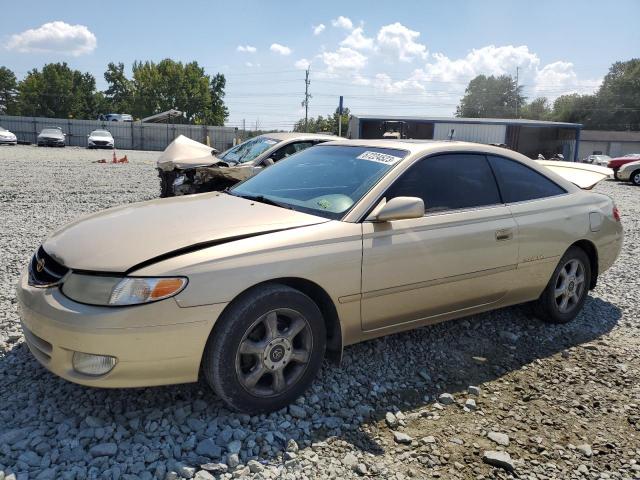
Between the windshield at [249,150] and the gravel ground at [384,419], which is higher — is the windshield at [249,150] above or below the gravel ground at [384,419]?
above

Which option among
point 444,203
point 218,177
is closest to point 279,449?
point 444,203

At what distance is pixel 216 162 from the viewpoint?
7.74m

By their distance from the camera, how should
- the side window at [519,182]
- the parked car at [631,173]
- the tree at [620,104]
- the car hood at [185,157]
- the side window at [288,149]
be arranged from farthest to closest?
the tree at [620,104], the parked car at [631,173], the side window at [288,149], the car hood at [185,157], the side window at [519,182]

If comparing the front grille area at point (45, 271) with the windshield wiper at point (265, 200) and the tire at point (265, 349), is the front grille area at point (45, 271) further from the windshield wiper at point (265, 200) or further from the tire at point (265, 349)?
the windshield wiper at point (265, 200)

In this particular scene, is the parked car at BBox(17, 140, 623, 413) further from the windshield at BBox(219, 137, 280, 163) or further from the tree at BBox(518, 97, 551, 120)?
the tree at BBox(518, 97, 551, 120)

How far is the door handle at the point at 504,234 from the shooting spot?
148 inches

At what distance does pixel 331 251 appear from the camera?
2.98 m

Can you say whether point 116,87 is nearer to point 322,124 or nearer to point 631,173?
point 322,124

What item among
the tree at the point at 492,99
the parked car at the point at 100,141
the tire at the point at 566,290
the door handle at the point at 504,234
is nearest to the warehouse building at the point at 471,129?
the parked car at the point at 100,141

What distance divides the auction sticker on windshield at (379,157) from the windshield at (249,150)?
193 inches

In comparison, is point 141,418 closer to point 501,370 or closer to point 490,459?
point 490,459

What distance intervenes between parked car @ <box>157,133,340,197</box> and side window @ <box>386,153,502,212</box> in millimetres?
3600

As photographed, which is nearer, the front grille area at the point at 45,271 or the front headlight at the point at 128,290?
the front headlight at the point at 128,290

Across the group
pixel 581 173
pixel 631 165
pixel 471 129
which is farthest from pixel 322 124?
pixel 581 173
